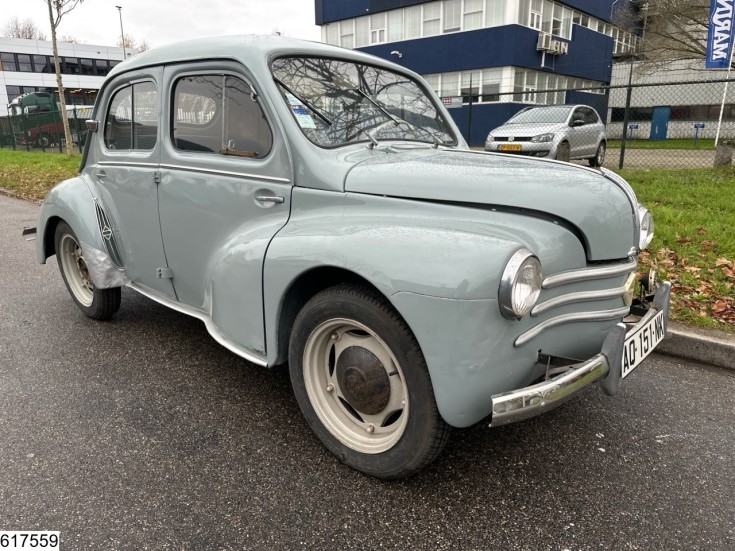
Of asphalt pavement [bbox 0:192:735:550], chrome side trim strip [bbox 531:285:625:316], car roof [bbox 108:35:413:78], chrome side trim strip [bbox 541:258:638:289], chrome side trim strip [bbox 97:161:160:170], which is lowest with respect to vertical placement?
asphalt pavement [bbox 0:192:735:550]

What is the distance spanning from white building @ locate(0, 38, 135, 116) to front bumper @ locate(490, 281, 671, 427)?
5752 centimetres

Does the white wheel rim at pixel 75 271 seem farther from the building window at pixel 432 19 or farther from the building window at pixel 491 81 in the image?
the building window at pixel 432 19

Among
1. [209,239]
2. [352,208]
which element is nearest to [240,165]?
[209,239]

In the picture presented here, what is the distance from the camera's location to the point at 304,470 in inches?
97.0

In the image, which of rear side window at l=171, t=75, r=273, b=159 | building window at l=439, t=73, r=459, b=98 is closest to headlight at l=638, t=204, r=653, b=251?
rear side window at l=171, t=75, r=273, b=159

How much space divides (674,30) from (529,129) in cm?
1360

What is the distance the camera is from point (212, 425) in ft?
9.29

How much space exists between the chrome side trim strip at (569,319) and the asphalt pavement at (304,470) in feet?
2.22

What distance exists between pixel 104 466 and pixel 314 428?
96 centimetres

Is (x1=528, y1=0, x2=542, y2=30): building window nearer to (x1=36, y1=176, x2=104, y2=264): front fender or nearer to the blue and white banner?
the blue and white banner

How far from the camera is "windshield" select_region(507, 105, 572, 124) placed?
38.9ft

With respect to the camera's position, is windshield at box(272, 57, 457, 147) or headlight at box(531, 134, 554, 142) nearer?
windshield at box(272, 57, 457, 147)

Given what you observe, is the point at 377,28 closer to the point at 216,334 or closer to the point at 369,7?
the point at 369,7

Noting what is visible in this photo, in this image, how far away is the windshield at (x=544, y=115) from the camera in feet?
38.9
